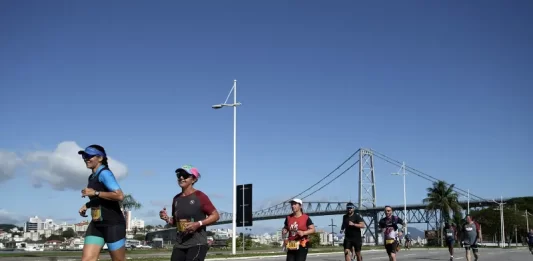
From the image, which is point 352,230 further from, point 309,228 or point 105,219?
point 105,219

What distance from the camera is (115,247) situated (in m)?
7.12

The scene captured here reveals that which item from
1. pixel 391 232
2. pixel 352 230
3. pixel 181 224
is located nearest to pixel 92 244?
pixel 181 224

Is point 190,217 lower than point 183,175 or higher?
lower

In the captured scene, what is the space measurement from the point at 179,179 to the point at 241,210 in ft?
85.9

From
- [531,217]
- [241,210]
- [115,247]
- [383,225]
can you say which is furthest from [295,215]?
[531,217]

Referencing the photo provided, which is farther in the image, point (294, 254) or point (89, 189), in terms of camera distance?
point (294, 254)

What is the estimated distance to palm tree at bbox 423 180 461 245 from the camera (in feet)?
340

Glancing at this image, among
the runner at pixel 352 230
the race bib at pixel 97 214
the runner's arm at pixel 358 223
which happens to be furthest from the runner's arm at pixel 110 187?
the runner's arm at pixel 358 223

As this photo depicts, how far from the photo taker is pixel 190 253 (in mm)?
7430

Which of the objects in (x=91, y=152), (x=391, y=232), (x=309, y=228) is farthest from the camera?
(x=391, y=232)

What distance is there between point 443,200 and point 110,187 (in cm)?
10151

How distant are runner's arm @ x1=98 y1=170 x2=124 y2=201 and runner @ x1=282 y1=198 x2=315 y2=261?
374 centimetres

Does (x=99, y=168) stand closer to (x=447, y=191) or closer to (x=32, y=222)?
(x=447, y=191)

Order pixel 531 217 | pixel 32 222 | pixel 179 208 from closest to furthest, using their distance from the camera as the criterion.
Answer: pixel 179 208, pixel 531 217, pixel 32 222
